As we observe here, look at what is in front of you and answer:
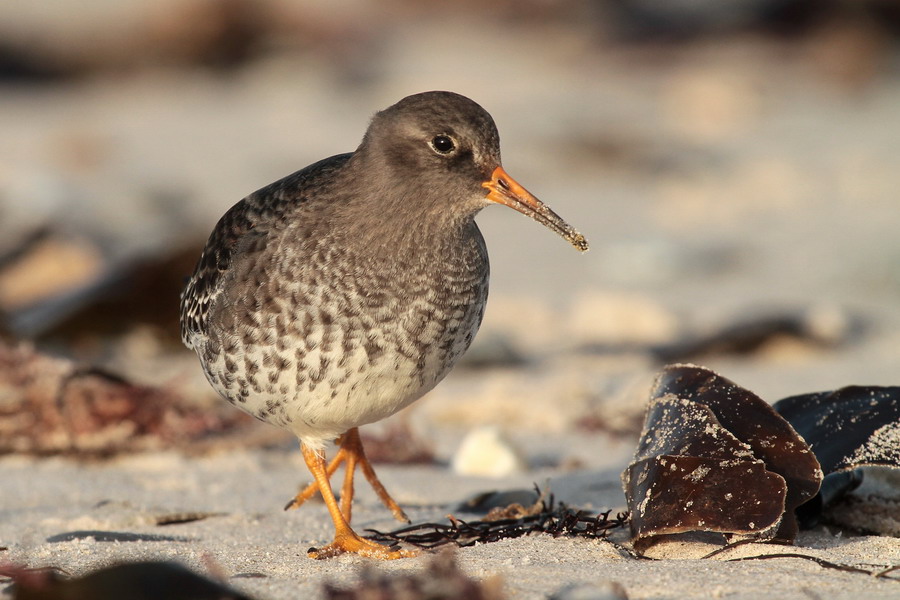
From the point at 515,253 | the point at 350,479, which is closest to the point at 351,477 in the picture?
the point at 350,479

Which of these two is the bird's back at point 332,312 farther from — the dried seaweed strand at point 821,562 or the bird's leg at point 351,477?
the dried seaweed strand at point 821,562

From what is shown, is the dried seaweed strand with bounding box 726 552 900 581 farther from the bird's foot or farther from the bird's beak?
the bird's beak

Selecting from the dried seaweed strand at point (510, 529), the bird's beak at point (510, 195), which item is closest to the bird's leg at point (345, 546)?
the dried seaweed strand at point (510, 529)

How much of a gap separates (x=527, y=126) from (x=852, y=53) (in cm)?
604

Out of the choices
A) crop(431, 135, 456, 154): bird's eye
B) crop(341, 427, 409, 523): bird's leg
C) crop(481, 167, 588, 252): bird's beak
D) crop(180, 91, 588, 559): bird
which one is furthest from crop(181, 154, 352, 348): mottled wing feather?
crop(341, 427, 409, 523): bird's leg

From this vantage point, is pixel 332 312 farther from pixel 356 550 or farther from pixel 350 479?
pixel 350 479

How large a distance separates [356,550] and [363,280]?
101 centimetres

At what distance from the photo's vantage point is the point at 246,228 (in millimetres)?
4746

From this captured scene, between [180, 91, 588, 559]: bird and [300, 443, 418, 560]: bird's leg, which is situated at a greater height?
[180, 91, 588, 559]: bird

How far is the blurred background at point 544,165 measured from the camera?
798cm

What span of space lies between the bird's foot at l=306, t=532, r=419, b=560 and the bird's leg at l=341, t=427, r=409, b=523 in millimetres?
549

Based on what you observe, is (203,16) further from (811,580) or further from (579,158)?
(811,580)

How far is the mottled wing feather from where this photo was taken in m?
4.66

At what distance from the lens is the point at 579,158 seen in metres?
12.7
